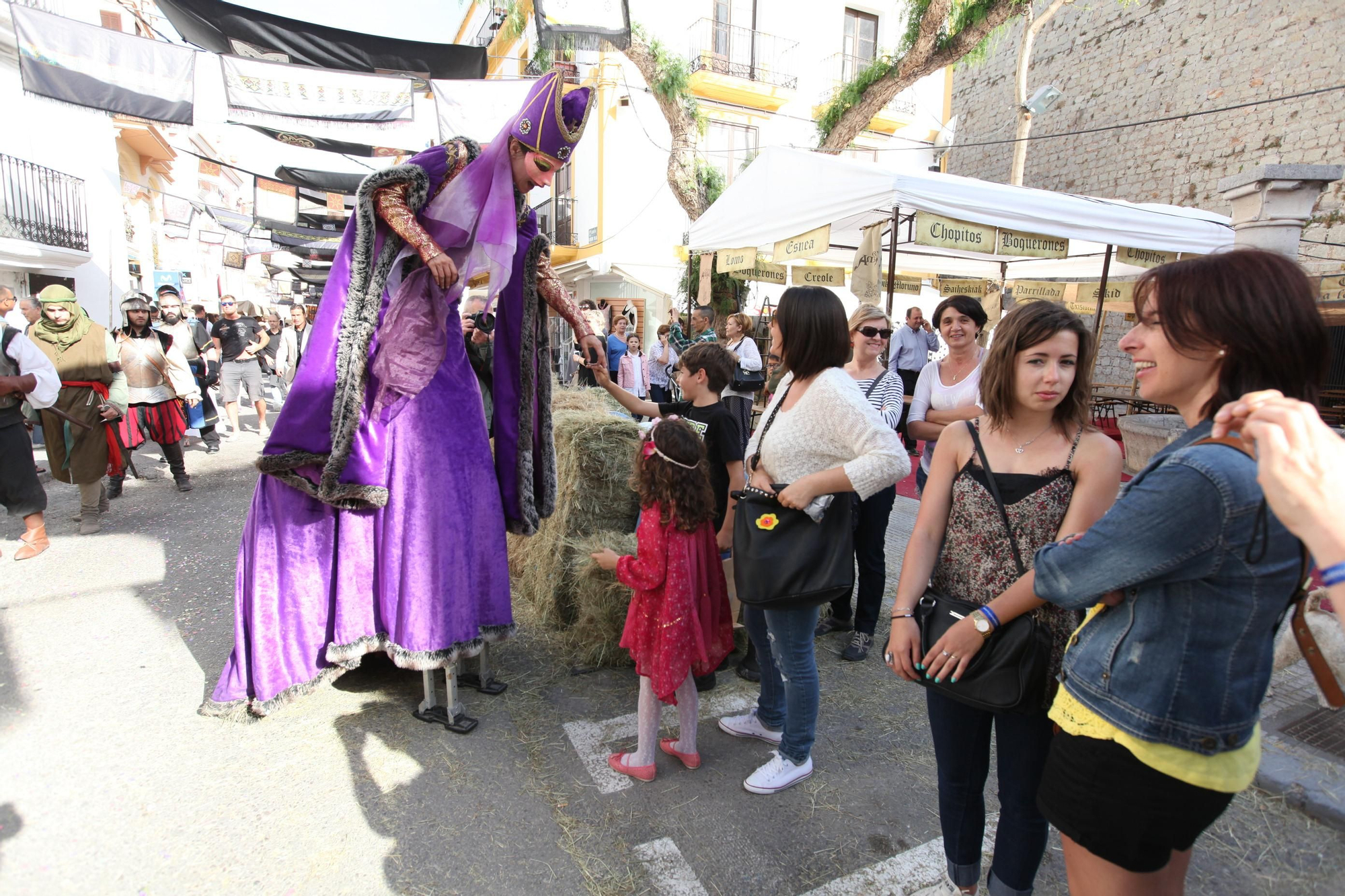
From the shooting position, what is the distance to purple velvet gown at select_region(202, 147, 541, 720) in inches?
100

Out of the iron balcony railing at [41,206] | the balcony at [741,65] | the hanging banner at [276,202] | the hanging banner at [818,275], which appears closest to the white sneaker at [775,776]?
the hanging banner at [818,275]

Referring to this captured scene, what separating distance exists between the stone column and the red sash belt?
8982mm

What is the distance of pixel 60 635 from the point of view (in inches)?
139

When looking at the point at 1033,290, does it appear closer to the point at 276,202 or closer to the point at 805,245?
the point at 805,245

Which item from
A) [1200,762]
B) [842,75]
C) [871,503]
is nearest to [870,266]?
[871,503]

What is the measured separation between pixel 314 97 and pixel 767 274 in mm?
5949

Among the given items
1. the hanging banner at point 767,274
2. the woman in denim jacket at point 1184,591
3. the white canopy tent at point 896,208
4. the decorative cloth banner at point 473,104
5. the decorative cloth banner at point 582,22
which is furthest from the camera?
the hanging banner at point 767,274

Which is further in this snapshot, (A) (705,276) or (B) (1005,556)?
(A) (705,276)

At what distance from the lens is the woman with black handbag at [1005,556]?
5.27 feet

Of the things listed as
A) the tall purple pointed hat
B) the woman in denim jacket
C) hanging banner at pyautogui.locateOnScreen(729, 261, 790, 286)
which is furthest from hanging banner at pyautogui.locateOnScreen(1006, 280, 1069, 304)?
the woman in denim jacket

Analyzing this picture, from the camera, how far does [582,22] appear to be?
6.84 meters

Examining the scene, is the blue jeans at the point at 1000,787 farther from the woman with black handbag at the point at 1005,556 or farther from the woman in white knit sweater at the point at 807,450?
the woman in white knit sweater at the point at 807,450

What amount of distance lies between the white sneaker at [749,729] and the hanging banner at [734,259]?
6.45 metres

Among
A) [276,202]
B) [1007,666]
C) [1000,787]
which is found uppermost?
[276,202]
